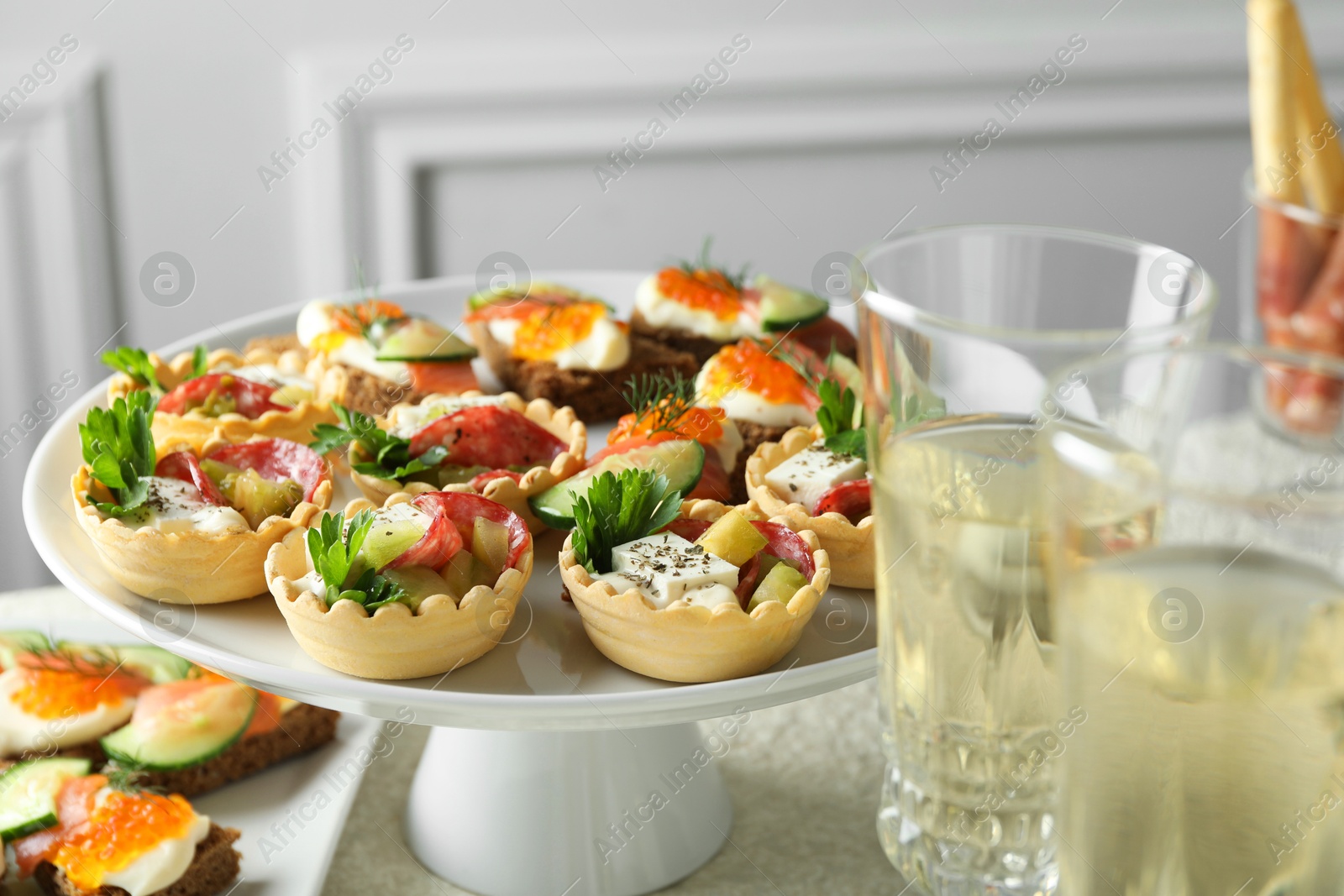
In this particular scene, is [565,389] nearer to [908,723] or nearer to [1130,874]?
[908,723]

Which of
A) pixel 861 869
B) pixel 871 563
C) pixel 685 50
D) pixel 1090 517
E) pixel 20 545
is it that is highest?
pixel 685 50

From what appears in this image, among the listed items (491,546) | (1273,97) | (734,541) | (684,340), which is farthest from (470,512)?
(1273,97)

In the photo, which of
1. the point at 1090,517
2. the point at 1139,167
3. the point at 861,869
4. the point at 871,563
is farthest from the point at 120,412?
the point at 1139,167

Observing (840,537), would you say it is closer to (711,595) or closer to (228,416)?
(711,595)

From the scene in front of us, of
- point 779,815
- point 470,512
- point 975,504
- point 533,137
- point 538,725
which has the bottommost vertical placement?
point 779,815

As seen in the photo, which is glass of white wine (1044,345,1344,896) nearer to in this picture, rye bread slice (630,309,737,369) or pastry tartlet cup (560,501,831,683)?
pastry tartlet cup (560,501,831,683)
